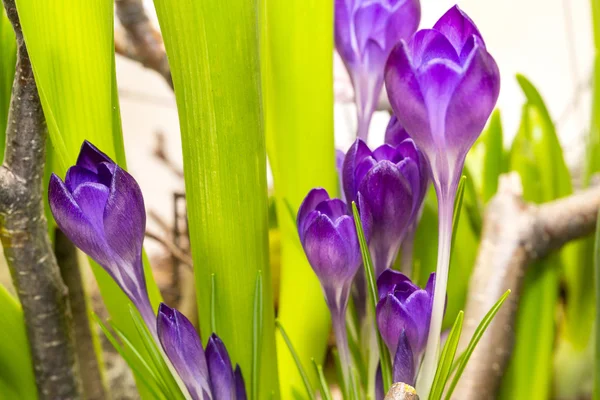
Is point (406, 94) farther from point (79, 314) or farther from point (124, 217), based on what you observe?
point (79, 314)

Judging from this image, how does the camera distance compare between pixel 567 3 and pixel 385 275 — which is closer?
pixel 385 275

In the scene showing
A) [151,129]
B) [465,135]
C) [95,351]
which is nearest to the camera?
[465,135]

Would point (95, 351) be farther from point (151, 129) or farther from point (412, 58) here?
point (151, 129)

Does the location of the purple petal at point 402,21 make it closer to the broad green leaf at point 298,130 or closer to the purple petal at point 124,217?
the broad green leaf at point 298,130

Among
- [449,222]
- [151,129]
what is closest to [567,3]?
[151,129]

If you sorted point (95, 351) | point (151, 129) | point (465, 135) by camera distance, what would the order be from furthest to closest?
point (151, 129) → point (95, 351) → point (465, 135)

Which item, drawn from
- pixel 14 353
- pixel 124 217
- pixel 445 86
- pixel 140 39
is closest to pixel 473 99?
pixel 445 86

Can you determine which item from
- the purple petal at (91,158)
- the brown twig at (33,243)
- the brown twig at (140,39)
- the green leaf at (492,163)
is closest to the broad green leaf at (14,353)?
the brown twig at (33,243)
